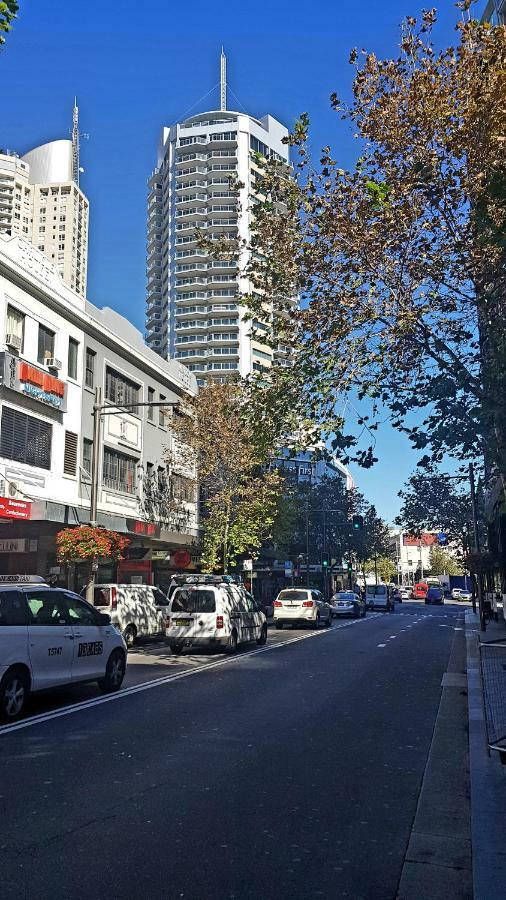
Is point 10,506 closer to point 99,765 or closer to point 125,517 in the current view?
point 125,517

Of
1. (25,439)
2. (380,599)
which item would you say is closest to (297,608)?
(25,439)

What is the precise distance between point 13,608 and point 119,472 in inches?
869

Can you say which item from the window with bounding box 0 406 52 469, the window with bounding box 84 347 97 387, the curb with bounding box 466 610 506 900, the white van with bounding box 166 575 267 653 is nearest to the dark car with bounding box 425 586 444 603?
the window with bounding box 84 347 97 387

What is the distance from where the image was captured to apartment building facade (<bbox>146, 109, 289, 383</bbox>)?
325 ft

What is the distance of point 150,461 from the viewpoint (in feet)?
113

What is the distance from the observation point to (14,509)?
21.2 m

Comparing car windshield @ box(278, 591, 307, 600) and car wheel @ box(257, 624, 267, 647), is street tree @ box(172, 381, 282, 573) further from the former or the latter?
car wheel @ box(257, 624, 267, 647)

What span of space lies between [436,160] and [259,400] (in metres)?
4.85

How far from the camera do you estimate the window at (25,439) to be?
23.0 meters

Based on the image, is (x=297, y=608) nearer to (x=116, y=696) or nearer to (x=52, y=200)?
(x=116, y=696)

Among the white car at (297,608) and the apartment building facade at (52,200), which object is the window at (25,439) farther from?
the apartment building facade at (52,200)

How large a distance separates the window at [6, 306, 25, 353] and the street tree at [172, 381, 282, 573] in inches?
387

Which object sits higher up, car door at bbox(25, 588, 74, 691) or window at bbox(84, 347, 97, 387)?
window at bbox(84, 347, 97, 387)

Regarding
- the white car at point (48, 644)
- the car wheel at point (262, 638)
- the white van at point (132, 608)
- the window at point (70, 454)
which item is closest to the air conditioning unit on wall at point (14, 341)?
the window at point (70, 454)
